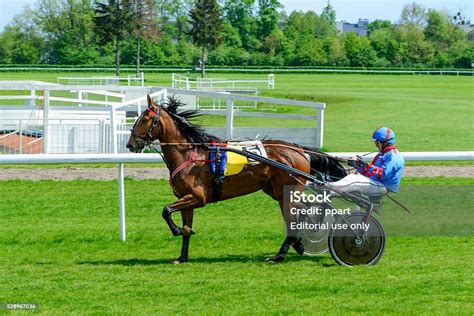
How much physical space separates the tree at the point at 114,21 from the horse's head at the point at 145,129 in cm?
4219

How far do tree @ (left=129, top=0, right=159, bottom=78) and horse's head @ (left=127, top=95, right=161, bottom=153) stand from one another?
42.1 metres

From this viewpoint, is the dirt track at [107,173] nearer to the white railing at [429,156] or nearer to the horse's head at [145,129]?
the white railing at [429,156]

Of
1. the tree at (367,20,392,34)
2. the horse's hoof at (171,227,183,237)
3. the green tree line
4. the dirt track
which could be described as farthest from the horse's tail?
the tree at (367,20,392,34)

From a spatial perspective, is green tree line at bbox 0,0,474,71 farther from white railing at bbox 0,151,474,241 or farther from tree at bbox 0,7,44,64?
white railing at bbox 0,151,474,241

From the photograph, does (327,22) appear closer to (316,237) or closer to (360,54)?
(360,54)

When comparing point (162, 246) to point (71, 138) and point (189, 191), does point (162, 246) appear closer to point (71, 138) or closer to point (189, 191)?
point (189, 191)

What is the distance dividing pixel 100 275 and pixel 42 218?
11.3 ft

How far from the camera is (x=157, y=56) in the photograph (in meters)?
67.2

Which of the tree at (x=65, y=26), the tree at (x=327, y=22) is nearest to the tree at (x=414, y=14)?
the tree at (x=327, y=22)

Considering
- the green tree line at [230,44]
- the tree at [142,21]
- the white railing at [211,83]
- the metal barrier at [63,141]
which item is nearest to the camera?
the metal barrier at [63,141]

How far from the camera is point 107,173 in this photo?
49.9 ft

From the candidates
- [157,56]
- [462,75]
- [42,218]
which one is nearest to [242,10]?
[157,56]

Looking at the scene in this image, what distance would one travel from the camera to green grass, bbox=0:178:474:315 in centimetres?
652

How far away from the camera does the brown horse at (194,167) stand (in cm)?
834
